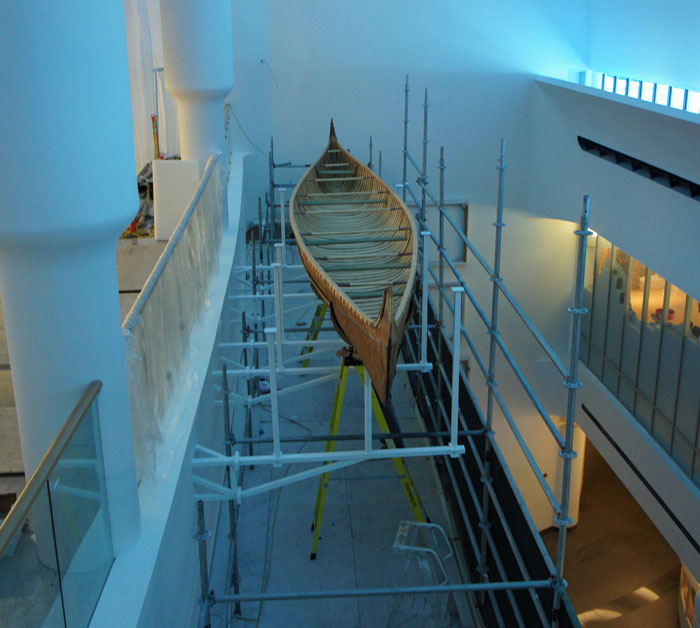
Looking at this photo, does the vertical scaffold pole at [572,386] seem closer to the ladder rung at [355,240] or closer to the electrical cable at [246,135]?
the ladder rung at [355,240]

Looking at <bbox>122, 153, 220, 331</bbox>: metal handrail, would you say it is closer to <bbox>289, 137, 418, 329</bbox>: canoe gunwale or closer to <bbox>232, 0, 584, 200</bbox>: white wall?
<bbox>289, 137, 418, 329</bbox>: canoe gunwale

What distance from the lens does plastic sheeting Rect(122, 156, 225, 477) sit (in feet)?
8.98

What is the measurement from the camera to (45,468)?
72.1 inches

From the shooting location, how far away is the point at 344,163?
7.42m

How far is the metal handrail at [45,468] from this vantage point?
5.32 feet

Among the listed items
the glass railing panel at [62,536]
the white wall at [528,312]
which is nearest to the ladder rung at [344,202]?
the white wall at [528,312]

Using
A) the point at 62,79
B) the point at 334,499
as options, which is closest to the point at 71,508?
the point at 62,79

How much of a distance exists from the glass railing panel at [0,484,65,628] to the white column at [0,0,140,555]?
0.07 meters

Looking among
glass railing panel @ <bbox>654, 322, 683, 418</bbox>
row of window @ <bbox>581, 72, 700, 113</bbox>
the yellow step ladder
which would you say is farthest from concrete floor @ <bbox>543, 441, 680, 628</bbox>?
row of window @ <bbox>581, 72, 700, 113</bbox>

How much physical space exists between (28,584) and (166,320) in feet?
6.07

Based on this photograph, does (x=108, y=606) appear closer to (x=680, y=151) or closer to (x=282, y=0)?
(x=680, y=151)

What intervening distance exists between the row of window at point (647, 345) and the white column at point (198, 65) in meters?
4.41

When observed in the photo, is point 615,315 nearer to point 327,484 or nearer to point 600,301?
point 600,301

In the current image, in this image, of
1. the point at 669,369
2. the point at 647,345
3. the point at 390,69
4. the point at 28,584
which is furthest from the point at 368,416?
the point at 390,69
